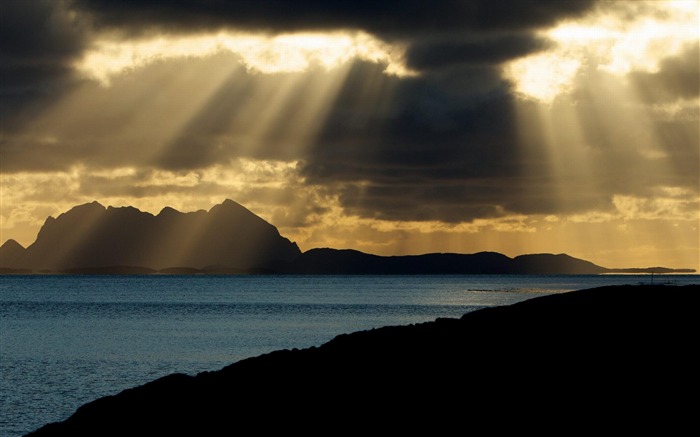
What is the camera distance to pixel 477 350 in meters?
29.2

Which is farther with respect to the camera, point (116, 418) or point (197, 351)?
point (197, 351)

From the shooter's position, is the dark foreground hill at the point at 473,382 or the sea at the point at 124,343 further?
the sea at the point at 124,343

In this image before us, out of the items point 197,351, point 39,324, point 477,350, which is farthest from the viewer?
point 39,324

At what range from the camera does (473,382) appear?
27.2 m

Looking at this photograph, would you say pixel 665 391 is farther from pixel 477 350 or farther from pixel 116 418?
pixel 116 418

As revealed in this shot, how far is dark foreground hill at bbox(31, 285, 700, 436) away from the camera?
25.4 metres

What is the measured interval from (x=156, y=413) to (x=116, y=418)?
4.17ft

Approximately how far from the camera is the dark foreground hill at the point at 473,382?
25359 millimetres

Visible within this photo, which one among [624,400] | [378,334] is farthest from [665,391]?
[378,334]

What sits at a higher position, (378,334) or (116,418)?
(378,334)

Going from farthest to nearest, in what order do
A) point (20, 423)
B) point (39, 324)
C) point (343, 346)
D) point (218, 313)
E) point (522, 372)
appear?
1. point (218, 313)
2. point (39, 324)
3. point (20, 423)
4. point (343, 346)
5. point (522, 372)

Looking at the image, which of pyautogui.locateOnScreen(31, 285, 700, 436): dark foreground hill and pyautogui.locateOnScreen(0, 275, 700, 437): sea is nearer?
pyautogui.locateOnScreen(31, 285, 700, 436): dark foreground hill

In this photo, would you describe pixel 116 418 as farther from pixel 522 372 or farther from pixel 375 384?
pixel 522 372

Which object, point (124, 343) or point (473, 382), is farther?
point (124, 343)
